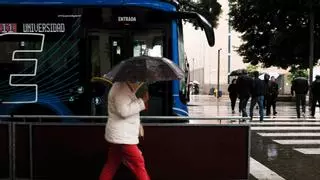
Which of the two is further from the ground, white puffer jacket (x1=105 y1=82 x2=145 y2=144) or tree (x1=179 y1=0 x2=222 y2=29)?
tree (x1=179 y1=0 x2=222 y2=29)

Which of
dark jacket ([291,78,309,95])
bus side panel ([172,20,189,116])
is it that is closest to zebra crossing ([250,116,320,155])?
dark jacket ([291,78,309,95])

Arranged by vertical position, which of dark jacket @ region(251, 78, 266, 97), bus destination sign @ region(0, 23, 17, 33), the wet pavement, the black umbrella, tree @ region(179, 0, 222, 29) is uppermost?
tree @ region(179, 0, 222, 29)

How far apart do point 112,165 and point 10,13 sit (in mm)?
5697

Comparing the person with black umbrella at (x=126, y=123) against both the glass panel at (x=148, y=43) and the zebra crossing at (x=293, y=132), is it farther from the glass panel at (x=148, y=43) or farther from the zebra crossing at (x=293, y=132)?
the zebra crossing at (x=293, y=132)

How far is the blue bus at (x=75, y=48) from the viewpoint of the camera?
10711 millimetres

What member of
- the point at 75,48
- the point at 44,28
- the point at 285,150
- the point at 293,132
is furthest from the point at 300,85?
the point at 44,28

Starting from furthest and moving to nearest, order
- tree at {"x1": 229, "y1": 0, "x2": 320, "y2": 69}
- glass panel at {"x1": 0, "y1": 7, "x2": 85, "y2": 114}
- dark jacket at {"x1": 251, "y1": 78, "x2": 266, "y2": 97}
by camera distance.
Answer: tree at {"x1": 229, "y1": 0, "x2": 320, "y2": 69}, dark jacket at {"x1": 251, "y1": 78, "x2": 266, "y2": 97}, glass panel at {"x1": 0, "y1": 7, "x2": 85, "y2": 114}

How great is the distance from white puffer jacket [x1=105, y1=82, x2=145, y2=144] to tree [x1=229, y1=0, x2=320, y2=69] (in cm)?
2315

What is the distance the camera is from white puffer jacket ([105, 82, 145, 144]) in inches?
245

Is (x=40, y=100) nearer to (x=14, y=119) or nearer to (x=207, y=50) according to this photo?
(x=14, y=119)

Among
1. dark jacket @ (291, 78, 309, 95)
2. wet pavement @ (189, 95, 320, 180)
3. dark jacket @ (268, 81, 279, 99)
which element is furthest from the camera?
dark jacket @ (268, 81, 279, 99)

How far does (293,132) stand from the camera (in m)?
15.3

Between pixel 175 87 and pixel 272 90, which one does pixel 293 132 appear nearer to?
pixel 175 87

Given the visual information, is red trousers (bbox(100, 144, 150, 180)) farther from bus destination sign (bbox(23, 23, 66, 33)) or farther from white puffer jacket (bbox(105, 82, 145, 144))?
bus destination sign (bbox(23, 23, 66, 33))
